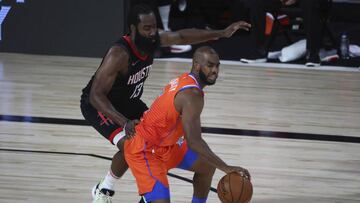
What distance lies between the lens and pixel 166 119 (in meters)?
4.43

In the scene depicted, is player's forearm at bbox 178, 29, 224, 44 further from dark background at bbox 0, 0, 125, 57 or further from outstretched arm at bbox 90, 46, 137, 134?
dark background at bbox 0, 0, 125, 57

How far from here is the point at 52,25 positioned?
10.8 meters

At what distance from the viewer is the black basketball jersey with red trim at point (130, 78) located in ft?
15.9

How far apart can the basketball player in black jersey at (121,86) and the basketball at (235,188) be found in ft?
2.23

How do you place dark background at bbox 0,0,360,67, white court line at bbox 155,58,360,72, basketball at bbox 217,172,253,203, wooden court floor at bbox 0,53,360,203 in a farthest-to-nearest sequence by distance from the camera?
dark background at bbox 0,0,360,67 → white court line at bbox 155,58,360,72 → wooden court floor at bbox 0,53,360,203 → basketball at bbox 217,172,253,203

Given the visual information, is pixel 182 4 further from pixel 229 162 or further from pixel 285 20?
pixel 229 162

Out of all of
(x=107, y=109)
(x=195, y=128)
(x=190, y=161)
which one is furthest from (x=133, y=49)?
(x=195, y=128)

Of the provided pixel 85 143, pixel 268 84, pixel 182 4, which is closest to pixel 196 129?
pixel 85 143

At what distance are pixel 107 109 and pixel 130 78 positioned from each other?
1.19ft

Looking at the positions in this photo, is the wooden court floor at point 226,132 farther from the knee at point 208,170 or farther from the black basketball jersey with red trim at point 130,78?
the black basketball jersey with red trim at point 130,78

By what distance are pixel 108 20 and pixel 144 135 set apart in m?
6.40

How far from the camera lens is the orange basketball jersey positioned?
4.36 meters

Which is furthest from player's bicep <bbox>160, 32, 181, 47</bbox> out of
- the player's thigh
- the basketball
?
the basketball

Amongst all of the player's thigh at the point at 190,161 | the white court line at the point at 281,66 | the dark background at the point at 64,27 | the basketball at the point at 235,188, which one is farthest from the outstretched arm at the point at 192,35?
the dark background at the point at 64,27
